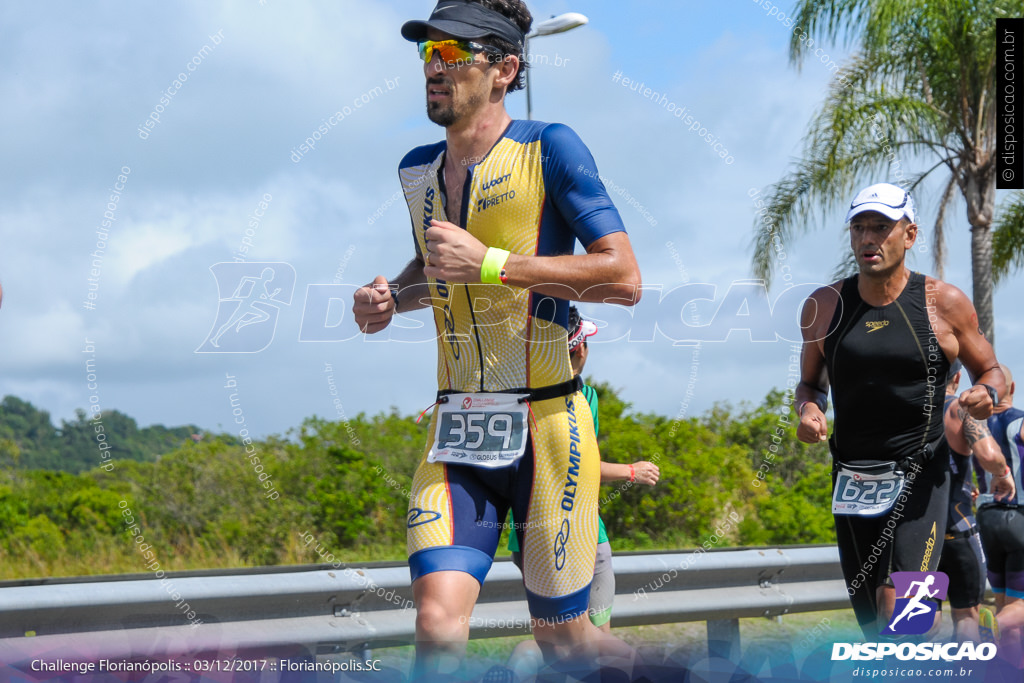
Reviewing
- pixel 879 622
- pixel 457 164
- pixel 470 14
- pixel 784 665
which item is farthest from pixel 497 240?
pixel 879 622

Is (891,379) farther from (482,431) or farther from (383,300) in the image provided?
(383,300)

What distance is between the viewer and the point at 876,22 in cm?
1377

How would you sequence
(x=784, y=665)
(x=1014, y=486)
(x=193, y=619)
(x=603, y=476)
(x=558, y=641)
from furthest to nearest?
1. (x=1014, y=486)
2. (x=603, y=476)
3. (x=193, y=619)
4. (x=558, y=641)
5. (x=784, y=665)

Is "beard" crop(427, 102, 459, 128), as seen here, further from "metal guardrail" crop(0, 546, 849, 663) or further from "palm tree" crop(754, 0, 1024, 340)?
"palm tree" crop(754, 0, 1024, 340)

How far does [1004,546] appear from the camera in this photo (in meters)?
6.71

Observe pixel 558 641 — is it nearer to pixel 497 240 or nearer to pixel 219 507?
pixel 497 240

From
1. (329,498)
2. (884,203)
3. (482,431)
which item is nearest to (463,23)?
(482,431)

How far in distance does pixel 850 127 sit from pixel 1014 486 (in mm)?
8342

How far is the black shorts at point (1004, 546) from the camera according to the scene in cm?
662

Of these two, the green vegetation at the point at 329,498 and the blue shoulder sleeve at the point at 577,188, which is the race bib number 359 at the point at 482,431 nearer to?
the blue shoulder sleeve at the point at 577,188

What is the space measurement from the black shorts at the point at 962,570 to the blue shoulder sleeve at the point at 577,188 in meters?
3.14

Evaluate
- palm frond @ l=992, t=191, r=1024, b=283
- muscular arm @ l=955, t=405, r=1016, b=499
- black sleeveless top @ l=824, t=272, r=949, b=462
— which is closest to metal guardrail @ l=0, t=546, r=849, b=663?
black sleeveless top @ l=824, t=272, r=949, b=462

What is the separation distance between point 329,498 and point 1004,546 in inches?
221

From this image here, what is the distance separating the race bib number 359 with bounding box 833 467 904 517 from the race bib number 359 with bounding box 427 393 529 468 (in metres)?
2.05
